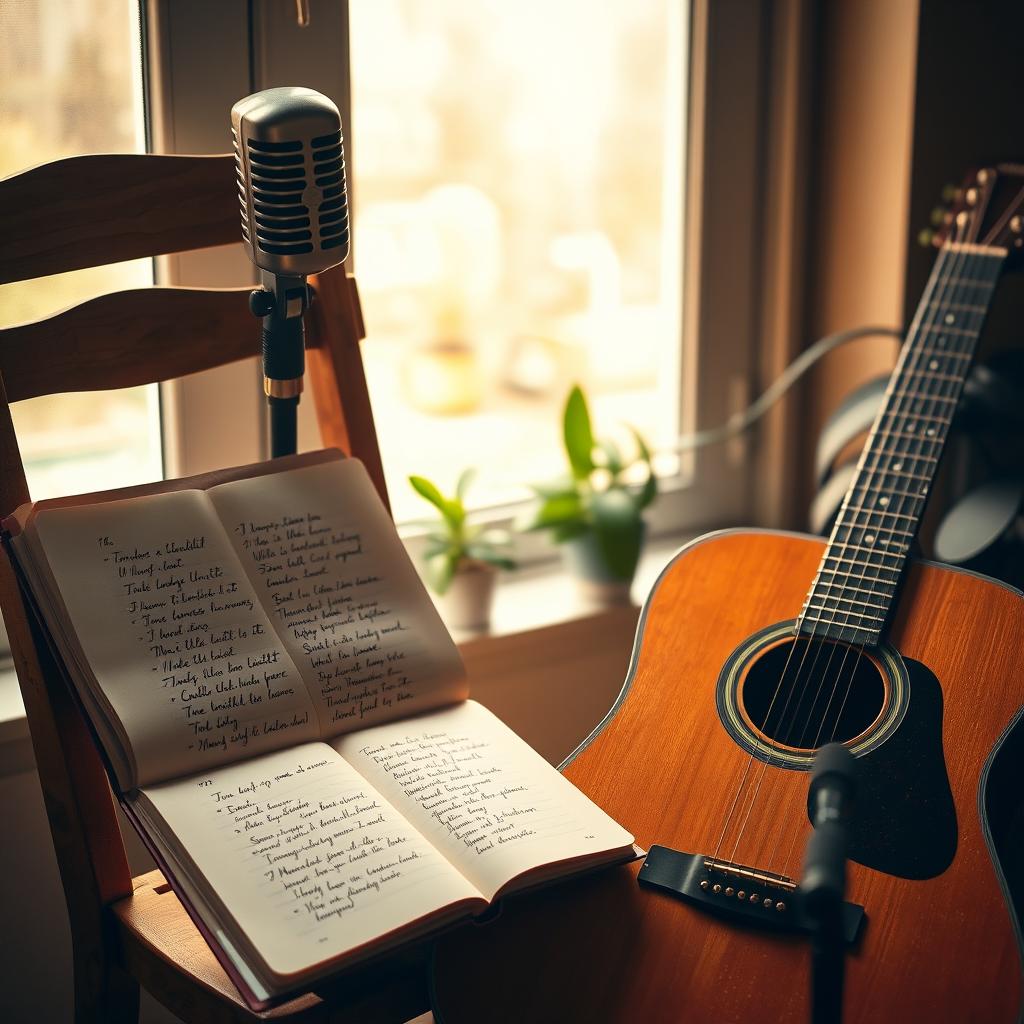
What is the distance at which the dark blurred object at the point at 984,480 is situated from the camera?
125cm

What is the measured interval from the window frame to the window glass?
3 centimetres

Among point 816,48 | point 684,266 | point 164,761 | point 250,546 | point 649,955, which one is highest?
point 816,48

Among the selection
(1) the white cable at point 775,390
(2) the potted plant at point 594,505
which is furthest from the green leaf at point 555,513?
(1) the white cable at point 775,390

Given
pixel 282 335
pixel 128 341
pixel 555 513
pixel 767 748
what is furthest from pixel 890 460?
pixel 128 341

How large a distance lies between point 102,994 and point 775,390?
114 cm

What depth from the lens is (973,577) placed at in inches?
41.3

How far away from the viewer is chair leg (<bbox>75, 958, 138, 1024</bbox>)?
911 mm

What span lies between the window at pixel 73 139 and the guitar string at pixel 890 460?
79cm

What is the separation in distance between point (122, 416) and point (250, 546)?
45 centimetres

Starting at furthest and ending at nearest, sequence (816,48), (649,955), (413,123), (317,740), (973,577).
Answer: (816,48) → (413,123) → (973,577) → (317,740) → (649,955)

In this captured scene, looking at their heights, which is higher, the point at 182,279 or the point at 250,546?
the point at 182,279

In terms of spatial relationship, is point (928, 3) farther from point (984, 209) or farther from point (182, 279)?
point (182, 279)

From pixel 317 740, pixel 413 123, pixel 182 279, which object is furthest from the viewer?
pixel 413 123

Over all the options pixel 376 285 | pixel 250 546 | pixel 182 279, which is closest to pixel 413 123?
pixel 376 285
